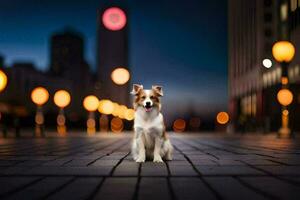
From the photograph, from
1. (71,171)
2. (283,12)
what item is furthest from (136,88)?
(283,12)

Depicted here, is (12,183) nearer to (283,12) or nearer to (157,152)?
(157,152)

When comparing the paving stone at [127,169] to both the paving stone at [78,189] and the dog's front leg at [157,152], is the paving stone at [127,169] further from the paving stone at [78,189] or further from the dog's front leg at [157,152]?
the paving stone at [78,189]

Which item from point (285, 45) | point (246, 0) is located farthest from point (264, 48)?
point (285, 45)

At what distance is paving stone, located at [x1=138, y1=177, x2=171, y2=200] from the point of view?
491cm

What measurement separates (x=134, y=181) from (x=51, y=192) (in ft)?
4.30

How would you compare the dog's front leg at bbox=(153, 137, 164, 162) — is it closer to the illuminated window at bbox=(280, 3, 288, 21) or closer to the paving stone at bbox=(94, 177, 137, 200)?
the paving stone at bbox=(94, 177, 137, 200)

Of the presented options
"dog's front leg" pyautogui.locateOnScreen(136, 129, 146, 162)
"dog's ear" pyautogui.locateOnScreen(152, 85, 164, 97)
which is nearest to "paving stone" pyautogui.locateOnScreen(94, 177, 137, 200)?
"dog's front leg" pyautogui.locateOnScreen(136, 129, 146, 162)

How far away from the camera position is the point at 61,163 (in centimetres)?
861

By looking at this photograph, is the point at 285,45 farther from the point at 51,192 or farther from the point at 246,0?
the point at 246,0

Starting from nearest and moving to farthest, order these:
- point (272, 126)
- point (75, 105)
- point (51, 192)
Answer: point (51, 192) < point (272, 126) < point (75, 105)

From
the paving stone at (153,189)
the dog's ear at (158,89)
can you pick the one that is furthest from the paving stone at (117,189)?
the dog's ear at (158,89)

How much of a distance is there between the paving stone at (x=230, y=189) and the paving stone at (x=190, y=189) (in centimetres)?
13

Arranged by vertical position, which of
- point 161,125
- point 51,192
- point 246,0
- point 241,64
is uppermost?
point 246,0

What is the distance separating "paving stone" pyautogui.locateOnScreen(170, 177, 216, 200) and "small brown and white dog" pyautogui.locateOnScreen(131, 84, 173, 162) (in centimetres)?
200
